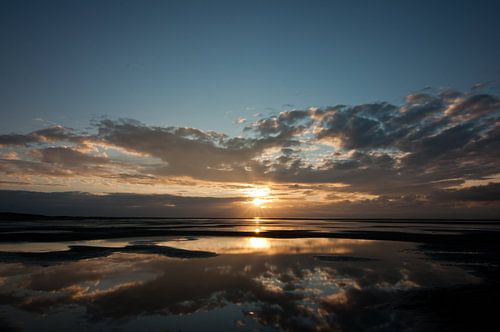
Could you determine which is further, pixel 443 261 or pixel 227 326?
pixel 443 261

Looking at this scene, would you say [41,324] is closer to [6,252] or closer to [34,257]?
[34,257]

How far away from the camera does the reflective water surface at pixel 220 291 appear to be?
1080cm

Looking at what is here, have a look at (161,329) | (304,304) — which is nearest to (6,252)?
(161,329)

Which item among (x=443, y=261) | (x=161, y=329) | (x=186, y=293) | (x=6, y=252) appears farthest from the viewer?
(x=6, y=252)

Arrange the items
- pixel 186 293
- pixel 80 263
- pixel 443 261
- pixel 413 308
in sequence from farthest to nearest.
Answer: pixel 443 261
pixel 80 263
pixel 186 293
pixel 413 308

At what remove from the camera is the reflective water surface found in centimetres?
1080

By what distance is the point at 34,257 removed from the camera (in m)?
24.3

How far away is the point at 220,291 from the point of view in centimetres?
1495

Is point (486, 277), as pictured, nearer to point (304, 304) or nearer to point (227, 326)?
point (304, 304)

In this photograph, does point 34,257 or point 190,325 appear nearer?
point 190,325

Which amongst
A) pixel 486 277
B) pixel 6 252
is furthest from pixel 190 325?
pixel 6 252

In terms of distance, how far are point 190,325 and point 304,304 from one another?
4627 millimetres

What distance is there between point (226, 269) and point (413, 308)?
11.0 m

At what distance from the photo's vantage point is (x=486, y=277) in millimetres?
18234
